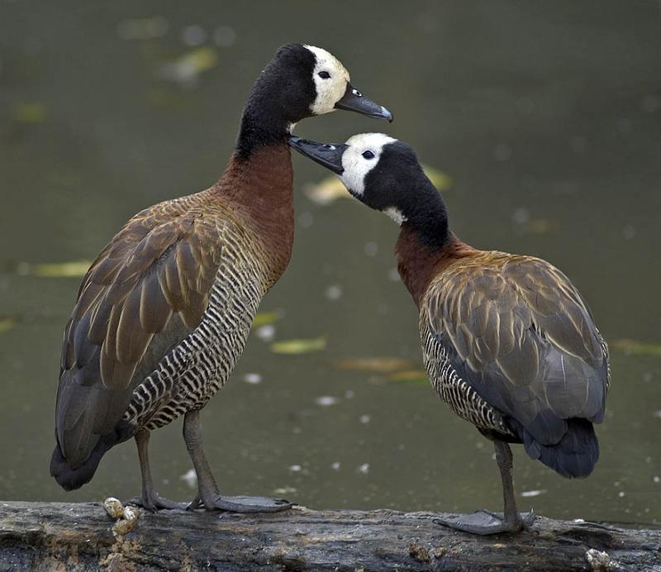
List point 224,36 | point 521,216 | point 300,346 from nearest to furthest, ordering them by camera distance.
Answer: point 300,346 → point 521,216 → point 224,36

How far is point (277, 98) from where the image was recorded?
4.70 meters

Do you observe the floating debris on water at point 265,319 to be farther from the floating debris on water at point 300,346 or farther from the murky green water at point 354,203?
the floating debris on water at point 300,346

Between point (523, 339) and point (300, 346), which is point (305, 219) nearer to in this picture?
point (300, 346)

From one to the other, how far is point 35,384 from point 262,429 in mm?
1160

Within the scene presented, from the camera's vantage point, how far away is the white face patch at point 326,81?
473 cm

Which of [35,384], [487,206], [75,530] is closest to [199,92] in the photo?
[487,206]

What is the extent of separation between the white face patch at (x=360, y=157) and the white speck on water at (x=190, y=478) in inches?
56.2

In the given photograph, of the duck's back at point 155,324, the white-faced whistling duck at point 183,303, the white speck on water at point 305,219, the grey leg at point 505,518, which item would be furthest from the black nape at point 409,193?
the white speck on water at point 305,219

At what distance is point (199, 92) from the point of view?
9.69 meters

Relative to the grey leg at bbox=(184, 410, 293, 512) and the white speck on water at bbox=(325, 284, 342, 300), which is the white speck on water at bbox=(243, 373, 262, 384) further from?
the grey leg at bbox=(184, 410, 293, 512)

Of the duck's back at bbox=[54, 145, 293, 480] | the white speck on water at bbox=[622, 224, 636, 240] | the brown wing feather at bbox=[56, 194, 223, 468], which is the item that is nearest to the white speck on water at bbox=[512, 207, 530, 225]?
the white speck on water at bbox=[622, 224, 636, 240]

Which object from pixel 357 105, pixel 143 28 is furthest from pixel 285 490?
pixel 143 28

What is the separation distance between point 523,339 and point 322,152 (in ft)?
4.05

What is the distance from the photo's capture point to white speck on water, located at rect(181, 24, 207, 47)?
10.4 meters
